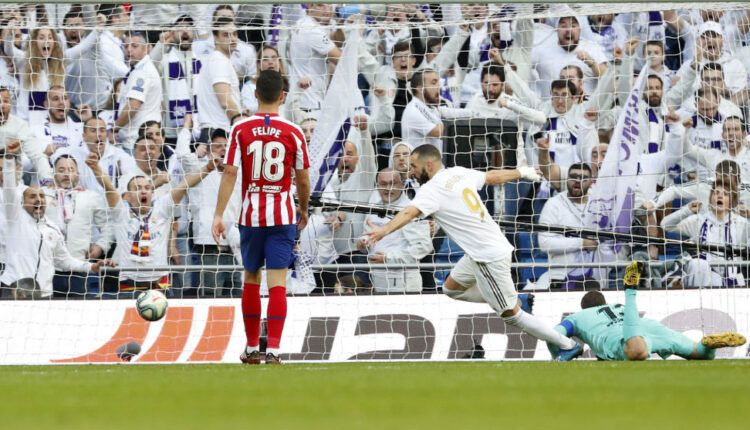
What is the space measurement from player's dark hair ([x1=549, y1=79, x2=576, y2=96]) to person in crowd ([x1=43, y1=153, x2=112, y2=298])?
5.08 metres

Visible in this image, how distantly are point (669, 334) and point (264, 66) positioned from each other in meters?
5.71

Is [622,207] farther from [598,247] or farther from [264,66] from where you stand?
[264,66]

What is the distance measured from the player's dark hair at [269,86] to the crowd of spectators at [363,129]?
365 cm

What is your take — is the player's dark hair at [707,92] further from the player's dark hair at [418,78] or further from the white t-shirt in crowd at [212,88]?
the white t-shirt in crowd at [212,88]

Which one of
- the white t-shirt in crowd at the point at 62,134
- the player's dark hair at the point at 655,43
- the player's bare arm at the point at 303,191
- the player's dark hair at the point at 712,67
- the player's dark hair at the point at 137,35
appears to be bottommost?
the player's bare arm at the point at 303,191

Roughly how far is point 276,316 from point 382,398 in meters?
3.30

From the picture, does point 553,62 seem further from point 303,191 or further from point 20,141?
point 20,141

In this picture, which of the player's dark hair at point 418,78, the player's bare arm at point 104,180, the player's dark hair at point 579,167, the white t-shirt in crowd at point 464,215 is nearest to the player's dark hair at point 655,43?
the player's dark hair at point 579,167

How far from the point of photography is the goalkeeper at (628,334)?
8.96 meters

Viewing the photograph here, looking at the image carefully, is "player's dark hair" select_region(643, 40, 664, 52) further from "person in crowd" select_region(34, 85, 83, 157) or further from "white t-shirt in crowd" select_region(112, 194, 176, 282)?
"person in crowd" select_region(34, 85, 83, 157)

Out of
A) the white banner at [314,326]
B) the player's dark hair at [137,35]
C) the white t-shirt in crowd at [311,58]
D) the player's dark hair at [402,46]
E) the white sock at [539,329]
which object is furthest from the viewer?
the player's dark hair at [137,35]

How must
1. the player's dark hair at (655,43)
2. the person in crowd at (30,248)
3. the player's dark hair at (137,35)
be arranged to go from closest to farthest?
the person in crowd at (30,248), the player's dark hair at (137,35), the player's dark hair at (655,43)

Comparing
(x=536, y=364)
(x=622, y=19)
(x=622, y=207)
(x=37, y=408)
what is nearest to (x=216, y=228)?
(x=536, y=364)

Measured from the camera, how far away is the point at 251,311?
27.4 feet
